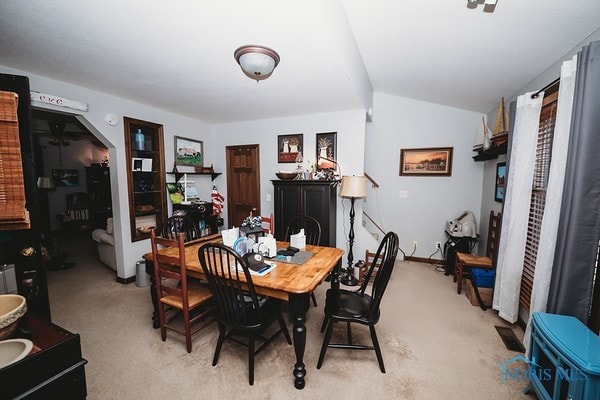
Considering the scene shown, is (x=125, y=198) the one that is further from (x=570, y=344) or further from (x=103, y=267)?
(x=570, y=344)

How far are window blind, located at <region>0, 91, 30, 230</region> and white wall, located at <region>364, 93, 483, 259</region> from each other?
4.16 metres

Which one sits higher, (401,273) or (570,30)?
(570,30)

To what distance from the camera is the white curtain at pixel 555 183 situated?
1.64 meters

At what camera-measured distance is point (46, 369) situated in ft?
2.96

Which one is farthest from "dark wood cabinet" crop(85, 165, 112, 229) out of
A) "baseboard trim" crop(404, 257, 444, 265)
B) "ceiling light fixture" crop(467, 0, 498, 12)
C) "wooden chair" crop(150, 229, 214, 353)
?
"ceiling light fixture" crop(467, 0, 498, 12)

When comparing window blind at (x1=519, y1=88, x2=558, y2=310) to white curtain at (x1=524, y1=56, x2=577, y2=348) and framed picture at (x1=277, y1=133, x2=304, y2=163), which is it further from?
framed picture at (x1=277, y1=133, x2=304, y2=163)

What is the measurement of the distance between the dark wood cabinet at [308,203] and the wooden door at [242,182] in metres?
0.80

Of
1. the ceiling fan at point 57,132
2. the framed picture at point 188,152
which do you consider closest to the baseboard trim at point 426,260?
the framed picture at point 188,152

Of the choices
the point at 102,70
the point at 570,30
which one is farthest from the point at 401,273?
the point at 102,70

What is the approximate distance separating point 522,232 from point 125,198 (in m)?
4.57

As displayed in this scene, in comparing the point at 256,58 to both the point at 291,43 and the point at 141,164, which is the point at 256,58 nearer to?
the point at 291,43

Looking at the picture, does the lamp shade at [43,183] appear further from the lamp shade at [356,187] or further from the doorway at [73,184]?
the lamp shade at [356,187]

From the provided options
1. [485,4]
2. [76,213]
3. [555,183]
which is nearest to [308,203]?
[555,183]

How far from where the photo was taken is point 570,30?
1.70 m
